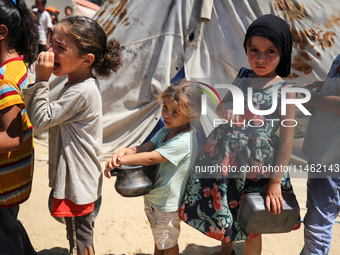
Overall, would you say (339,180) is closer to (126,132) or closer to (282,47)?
(282,47)

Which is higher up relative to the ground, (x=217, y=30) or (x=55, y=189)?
(x=217, y=30)

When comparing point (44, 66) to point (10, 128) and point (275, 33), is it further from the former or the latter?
point (275, 33)

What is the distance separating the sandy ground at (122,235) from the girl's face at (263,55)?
1392mm

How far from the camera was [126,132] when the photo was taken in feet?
13.8

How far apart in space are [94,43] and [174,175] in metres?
0.81

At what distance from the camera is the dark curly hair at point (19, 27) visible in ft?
4.89

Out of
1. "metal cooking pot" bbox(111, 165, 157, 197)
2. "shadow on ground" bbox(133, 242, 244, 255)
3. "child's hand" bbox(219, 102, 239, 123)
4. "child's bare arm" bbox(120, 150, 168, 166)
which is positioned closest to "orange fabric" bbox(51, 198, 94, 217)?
"metal cooking pot" bbox(111, 165, 157, 197)

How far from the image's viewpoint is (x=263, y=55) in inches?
63.6

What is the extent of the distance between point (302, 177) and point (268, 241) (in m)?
1.57

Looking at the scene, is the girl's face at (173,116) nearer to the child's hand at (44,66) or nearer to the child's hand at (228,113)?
the child's hand at (228,113)

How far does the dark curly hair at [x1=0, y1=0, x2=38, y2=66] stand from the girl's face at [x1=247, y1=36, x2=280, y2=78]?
3.71ft

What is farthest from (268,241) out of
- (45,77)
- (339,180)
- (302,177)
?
(45,77)

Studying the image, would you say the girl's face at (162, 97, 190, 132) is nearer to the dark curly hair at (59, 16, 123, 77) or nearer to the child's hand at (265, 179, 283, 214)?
the dark curly hair at (59, 16, 123, 77)

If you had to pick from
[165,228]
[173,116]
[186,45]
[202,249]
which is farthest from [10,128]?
[186,45]
